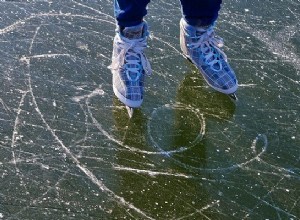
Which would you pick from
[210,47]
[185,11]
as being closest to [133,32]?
[185,11]

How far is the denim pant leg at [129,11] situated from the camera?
1941 mm

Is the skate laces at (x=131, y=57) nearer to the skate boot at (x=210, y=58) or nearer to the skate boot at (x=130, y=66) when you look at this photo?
the skate boot at (x=130, y=66)

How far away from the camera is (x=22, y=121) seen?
197 centimetres

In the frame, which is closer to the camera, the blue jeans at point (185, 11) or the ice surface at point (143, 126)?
the ice surface at point (143, 126)

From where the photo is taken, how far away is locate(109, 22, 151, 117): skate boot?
6.72 feet

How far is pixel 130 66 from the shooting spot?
2092 millimetres

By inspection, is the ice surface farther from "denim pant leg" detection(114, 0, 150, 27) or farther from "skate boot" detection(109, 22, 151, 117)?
"denim pant leg" detection(114, 0, 150, 27)

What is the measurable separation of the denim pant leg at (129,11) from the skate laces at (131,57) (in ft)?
0.28

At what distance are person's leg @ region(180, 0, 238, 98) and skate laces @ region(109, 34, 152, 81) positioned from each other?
200 mm

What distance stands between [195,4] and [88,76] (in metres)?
0.46

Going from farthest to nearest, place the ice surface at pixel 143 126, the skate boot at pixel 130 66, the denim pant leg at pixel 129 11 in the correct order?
the skate boot at pixel 130 66 → the denim pant leg at pixel 129 11 → the ice surface at pixel 143 126

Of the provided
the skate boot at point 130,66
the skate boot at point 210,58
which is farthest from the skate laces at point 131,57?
the skate boot at point 210,58

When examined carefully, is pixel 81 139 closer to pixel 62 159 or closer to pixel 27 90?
pixel 62 159

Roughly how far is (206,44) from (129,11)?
1.24ft
